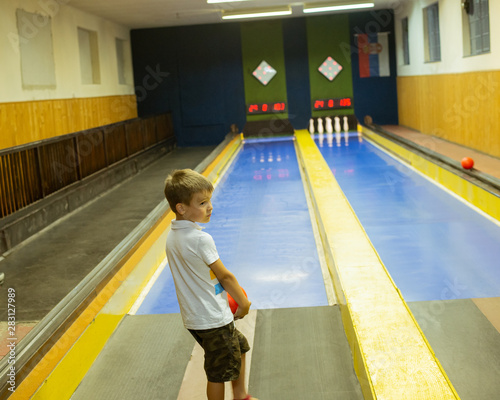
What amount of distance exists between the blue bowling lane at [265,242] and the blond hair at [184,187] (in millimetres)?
1537

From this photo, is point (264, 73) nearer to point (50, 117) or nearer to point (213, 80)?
point (213, 80)

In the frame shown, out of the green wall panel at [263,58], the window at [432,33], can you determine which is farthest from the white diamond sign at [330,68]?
the window at [432,33]

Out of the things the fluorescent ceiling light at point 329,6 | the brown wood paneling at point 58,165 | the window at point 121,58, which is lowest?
the brown wood paneling at point 58,165

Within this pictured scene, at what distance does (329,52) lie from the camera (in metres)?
12.7

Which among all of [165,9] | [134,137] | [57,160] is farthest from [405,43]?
[57,160]

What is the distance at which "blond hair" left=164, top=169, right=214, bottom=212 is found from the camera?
183cm

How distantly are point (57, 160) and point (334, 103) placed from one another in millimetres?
7777

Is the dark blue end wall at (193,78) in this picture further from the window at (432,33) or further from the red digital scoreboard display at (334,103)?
the window at (432,33)

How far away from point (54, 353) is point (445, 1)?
7989 millimetres

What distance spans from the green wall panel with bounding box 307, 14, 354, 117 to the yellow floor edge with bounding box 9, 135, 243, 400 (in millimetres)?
9934

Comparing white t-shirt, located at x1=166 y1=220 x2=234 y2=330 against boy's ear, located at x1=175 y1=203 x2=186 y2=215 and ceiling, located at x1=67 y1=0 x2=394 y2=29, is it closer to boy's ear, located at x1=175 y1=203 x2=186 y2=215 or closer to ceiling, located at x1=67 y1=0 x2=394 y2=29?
boy's ear, located at x1=175 y1=203 x2=186 y2=215

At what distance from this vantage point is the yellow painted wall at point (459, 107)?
6.95 metres

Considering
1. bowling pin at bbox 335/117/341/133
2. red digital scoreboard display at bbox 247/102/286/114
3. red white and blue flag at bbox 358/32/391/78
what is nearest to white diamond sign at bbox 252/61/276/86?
red digital scoreboard display at bbox 247/102/286/114

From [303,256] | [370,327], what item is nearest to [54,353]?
[370,327]
